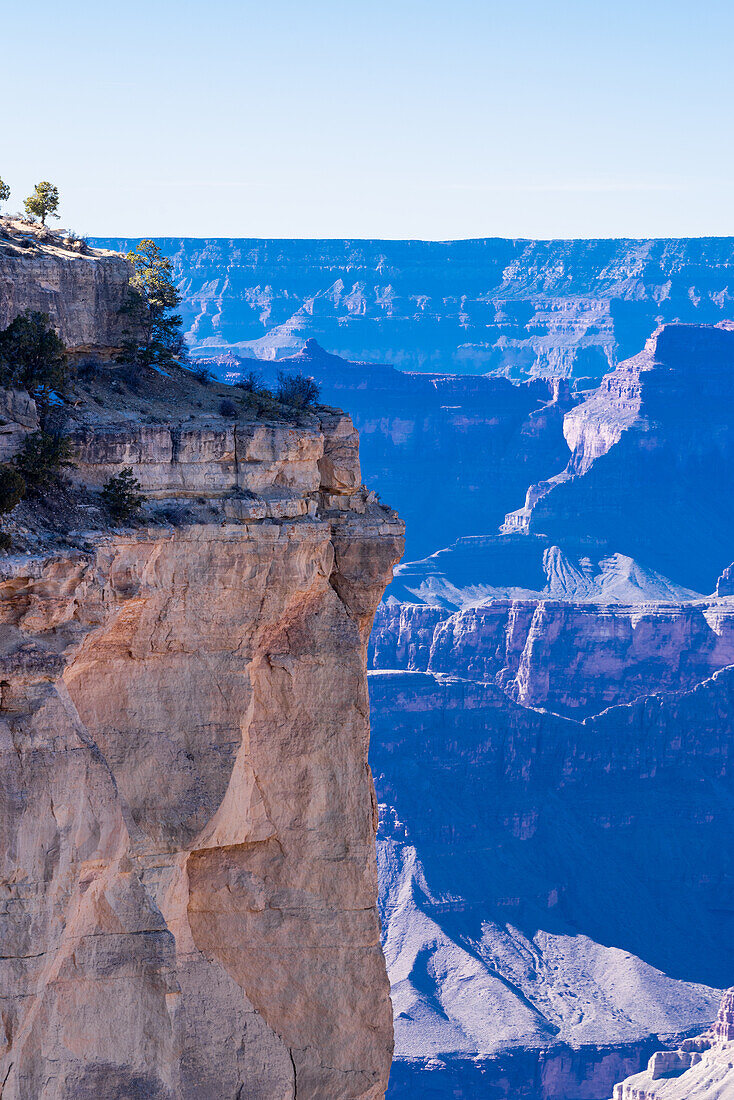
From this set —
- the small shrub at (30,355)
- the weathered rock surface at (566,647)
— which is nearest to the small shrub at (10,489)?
the small shrub at (30,355)

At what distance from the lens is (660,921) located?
313 ft

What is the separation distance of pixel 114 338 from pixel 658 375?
147238 mm

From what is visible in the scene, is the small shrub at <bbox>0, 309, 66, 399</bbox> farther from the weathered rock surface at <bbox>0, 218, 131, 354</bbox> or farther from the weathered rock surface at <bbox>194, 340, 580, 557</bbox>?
the weathered rock surface at <bbox>194, 340, 580, 557</bbox>

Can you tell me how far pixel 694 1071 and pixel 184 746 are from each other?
51.5 metres

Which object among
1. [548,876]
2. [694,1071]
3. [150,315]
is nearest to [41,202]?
[150,315]

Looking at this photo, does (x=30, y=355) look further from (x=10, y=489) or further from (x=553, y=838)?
(x=553, y=838)

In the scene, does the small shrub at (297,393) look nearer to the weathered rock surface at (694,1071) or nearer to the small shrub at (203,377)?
the small shrub at (203,377)

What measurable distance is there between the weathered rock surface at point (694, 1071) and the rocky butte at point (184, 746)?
1746 inches

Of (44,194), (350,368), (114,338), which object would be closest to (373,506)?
(114,338)

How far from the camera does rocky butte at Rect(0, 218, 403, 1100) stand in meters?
19.8

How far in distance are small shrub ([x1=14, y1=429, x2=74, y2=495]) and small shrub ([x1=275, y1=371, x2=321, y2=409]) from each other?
5496 millimetres

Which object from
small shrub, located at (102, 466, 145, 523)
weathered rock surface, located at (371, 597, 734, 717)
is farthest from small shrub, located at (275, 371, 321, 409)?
weathered rock surface, located at (371, 597, 734, 717)

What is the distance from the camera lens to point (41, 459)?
20.2 meters

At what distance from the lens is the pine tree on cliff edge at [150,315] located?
2478cm
